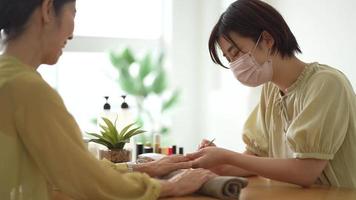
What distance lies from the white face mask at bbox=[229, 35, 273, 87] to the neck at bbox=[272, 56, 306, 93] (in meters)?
0.02

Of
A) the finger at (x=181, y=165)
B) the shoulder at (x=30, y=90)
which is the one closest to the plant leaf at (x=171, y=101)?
the finger at (x=181, y=165)

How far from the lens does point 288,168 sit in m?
1.44

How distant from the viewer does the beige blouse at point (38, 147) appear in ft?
3.27

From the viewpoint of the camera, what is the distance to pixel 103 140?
205 centimetres

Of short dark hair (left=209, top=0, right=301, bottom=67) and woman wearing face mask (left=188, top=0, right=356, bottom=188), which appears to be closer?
woman wearing face mask (left=188, top=0, right=356, bottom=188)

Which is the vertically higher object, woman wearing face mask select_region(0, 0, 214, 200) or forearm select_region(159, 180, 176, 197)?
woman wearing face mask select_region(0, 0, 214, 200)

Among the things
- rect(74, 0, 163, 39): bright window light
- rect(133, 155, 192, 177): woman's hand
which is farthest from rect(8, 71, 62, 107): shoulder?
rect(74, 0, 163, 39): bright window light

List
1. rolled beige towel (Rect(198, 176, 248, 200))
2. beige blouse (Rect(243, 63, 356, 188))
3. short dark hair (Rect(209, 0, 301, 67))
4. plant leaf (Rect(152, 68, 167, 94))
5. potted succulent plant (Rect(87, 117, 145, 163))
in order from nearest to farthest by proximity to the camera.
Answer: rolled beige towel (Rect(198, 176, 248, 200)) < beige blouse (Rect(243, 63, 356, 188)) < short dark hair (Rect(209, 0, 301, 67)) < potted succulent plant (Rect(87, 117, 145, 163)) < plant leaf (Rect(152, 68, 167, 94))

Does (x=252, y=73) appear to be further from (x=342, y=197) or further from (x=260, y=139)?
(x=342, y=197)

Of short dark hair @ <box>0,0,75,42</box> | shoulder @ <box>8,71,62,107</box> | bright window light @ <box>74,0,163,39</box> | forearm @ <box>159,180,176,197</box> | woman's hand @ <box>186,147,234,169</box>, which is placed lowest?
forearm @ <box>159,180,176,197</box>

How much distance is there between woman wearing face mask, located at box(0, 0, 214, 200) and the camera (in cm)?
100

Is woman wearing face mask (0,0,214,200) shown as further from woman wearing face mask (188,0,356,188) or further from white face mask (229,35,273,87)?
white face mask (229,35,273,87)

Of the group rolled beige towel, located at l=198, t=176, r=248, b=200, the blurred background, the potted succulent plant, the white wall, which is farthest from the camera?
the blurred background

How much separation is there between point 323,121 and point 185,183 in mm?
474
